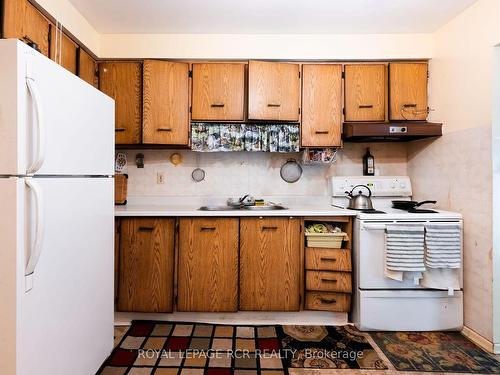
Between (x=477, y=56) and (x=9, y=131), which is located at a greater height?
(x=477, y=56)

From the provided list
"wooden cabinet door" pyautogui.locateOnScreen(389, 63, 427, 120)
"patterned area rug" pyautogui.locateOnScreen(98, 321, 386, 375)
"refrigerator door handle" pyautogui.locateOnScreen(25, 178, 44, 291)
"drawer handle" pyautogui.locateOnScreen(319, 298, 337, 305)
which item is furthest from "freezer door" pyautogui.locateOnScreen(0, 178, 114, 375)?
"wooden cabinet door" pyautogui.locateOnScreen(389, 63, 427, 120)

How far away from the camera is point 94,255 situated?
5.22 feet


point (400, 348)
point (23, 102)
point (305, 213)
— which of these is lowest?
point (400, 348)

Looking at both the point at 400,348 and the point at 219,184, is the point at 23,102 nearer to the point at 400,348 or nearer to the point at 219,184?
the point at 219,184

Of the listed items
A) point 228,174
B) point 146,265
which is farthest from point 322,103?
point 146,265

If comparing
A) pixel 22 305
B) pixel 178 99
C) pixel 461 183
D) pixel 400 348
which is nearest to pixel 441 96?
pixel 461 183

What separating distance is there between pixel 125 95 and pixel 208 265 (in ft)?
5.14

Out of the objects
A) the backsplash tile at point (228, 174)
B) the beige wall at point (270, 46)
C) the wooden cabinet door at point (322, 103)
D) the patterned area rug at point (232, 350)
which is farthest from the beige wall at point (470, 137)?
the patterned area rug at point (232, 350)

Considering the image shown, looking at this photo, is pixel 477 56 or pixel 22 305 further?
pixel 477 56

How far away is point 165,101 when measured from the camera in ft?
8.18

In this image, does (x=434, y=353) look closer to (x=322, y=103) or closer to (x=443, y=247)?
(x=443, y=247)

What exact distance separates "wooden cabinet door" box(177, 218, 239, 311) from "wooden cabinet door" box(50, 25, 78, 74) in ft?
4.55

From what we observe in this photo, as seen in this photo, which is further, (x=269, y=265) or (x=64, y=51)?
(x=269, y=265)

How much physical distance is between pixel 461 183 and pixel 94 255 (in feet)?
8.28
